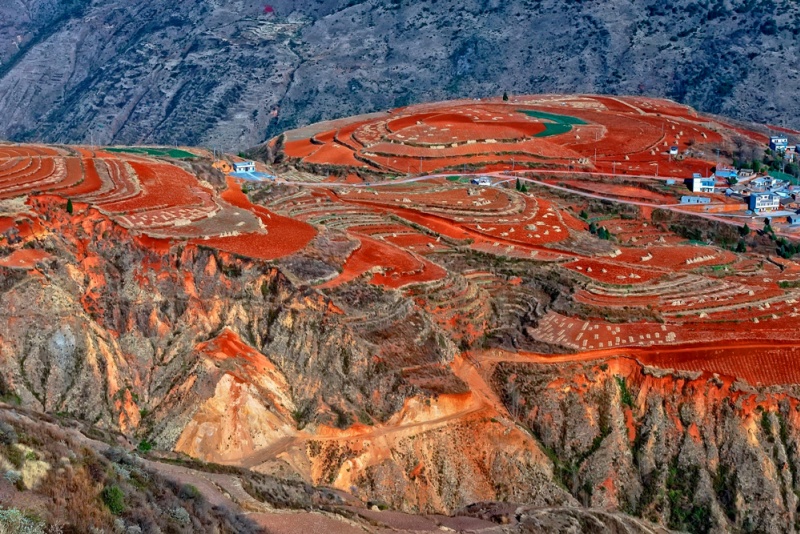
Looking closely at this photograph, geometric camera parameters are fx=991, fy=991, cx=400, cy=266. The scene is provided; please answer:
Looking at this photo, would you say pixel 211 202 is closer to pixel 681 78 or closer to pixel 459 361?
pixel 459 361

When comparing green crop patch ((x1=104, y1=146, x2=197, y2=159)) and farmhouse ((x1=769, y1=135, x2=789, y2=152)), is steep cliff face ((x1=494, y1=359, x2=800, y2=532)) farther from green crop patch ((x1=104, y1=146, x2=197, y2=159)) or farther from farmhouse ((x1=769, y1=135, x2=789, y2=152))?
farmhouse ((x1=769, y1=135, x2=789, y2=152))

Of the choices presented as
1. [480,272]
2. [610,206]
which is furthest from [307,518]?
[610,206]

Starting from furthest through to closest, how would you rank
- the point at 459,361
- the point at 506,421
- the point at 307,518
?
the point at 459,361 → the point at 506,421 → the point at 307,518

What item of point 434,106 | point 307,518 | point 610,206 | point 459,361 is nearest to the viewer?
point 307,518

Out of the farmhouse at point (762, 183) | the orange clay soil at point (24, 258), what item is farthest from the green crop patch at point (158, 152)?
the farmhouse at point (762, 183)

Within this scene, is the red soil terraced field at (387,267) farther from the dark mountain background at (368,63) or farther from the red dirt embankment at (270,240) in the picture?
the dark mountain background at (368,63)

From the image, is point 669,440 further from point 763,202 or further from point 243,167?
point 243,167

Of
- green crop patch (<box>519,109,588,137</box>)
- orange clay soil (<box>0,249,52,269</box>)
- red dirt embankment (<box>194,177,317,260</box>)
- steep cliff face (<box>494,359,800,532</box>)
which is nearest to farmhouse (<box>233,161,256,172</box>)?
red dirt embankment (<box>194,177,317,260</box>)
